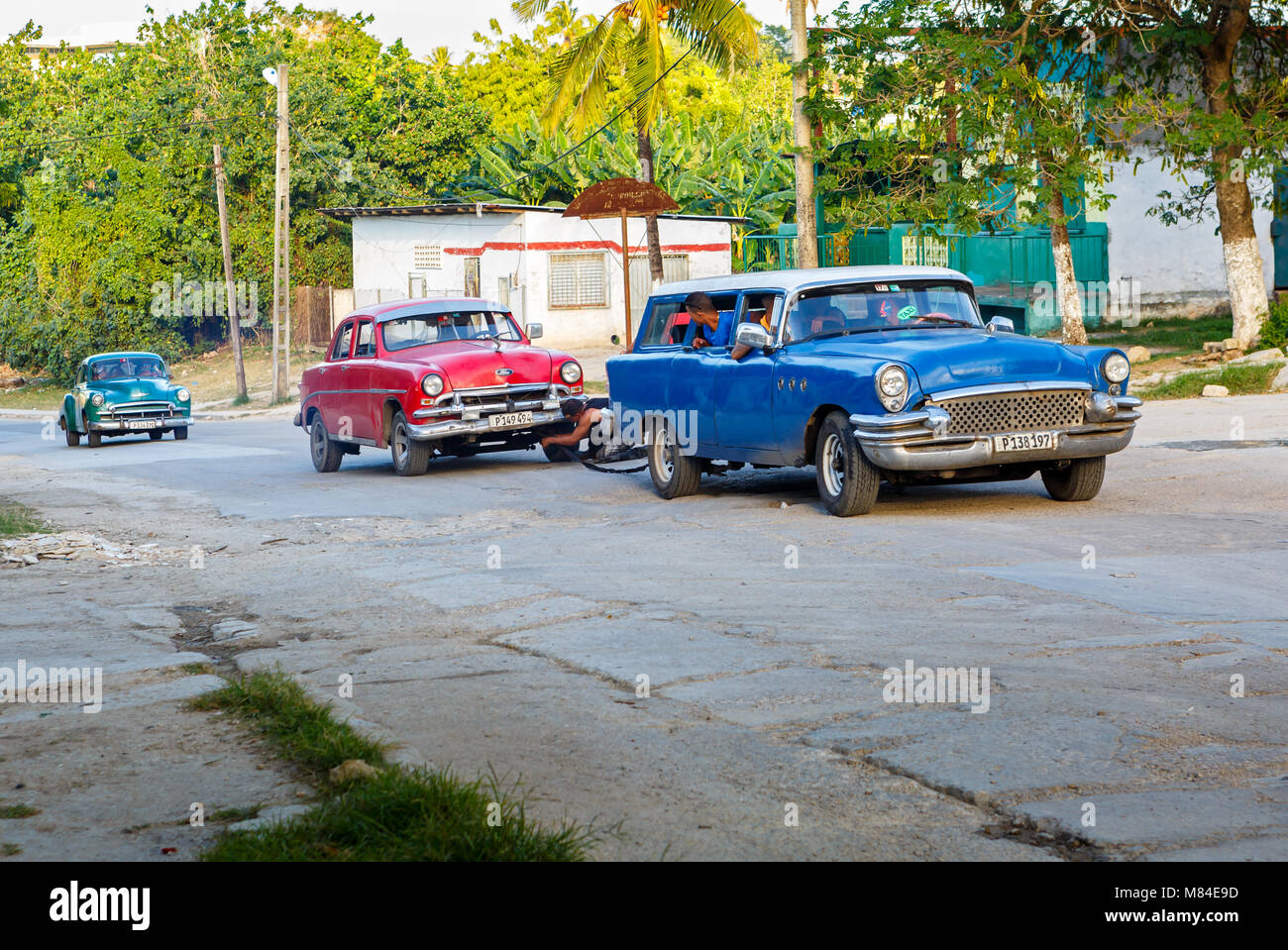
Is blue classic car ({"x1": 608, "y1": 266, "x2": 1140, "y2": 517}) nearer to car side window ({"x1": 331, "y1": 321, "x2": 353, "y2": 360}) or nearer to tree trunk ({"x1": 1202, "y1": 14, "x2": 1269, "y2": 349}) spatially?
car side window ({"x1": 331, "y1": 321, "x2": 353, "y2": 360})

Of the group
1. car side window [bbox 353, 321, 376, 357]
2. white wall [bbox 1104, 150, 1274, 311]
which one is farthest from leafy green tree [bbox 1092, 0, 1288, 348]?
car side window [bbox 353, 321, 376, 357]

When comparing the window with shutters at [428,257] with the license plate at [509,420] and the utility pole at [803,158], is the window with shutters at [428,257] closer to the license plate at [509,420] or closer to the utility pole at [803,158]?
the utility pole at [803,158]

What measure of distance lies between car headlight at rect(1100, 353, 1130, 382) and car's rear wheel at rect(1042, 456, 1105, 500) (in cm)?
61

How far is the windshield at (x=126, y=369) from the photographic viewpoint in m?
27.4

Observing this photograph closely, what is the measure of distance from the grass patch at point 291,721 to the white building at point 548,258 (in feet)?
105

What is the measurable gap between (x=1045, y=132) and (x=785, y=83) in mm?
62103

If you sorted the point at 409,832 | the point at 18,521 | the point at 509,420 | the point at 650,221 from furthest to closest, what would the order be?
the point at 650,221 < the point at 509,420 < the point at 18,521 < the point at 409,832

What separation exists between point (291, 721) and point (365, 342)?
39.0ft

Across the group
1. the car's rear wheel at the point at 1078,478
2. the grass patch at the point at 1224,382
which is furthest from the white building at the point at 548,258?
the car's rear wheel at the point at 1078,478

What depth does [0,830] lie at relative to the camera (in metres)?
4.24

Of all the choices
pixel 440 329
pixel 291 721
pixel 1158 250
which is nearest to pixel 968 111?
pixel 1158 250

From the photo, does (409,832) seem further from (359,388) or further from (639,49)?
(639,49)

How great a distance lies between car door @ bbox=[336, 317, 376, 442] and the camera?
1631 centimetres

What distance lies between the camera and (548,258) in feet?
125
